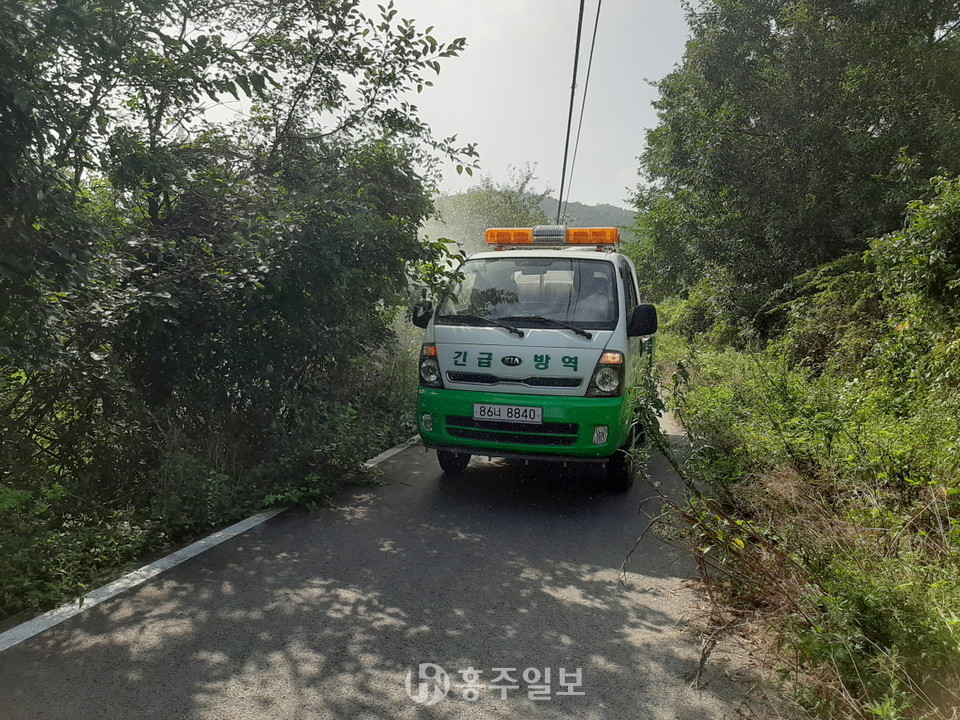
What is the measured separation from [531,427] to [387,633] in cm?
281

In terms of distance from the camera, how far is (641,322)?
22.5 feet

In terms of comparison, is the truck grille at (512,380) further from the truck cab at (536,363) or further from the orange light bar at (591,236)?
the orange light bar at (591,236)

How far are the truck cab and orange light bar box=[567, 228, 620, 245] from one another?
970 mm

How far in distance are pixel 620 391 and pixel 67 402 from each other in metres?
4.42

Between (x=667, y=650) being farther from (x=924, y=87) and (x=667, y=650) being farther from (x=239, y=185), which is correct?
(x=924, y=87)

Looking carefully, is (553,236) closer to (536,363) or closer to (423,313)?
(423,313)

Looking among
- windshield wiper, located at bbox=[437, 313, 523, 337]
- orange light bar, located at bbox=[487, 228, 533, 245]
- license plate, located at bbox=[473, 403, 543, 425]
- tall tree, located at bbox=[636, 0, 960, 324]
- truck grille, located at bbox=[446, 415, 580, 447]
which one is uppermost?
tall tree, located at bbox=[636, 0, 960, 324]

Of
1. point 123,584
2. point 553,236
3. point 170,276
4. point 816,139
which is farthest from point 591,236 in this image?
point 816,139

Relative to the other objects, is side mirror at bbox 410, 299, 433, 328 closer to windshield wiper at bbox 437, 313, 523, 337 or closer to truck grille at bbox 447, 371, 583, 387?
windshield wiper at bbox 437, 313, 523, 337

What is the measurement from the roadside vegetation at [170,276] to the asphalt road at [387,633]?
72 cm

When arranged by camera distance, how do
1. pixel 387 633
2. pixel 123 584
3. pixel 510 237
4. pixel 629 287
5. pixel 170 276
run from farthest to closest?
pixel 510 237
pixel 629 287
pixel 170 276
pixel 123 584
pixel 387 633

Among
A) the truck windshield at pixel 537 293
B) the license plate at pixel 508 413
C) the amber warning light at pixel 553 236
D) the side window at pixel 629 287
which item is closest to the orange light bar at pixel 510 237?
the amber warning light at pixel 553 236

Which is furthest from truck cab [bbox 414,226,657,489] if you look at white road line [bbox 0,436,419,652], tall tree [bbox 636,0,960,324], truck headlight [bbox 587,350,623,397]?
tall tree [bbox 636,0,960,324]

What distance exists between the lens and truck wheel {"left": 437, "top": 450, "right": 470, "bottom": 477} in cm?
744
